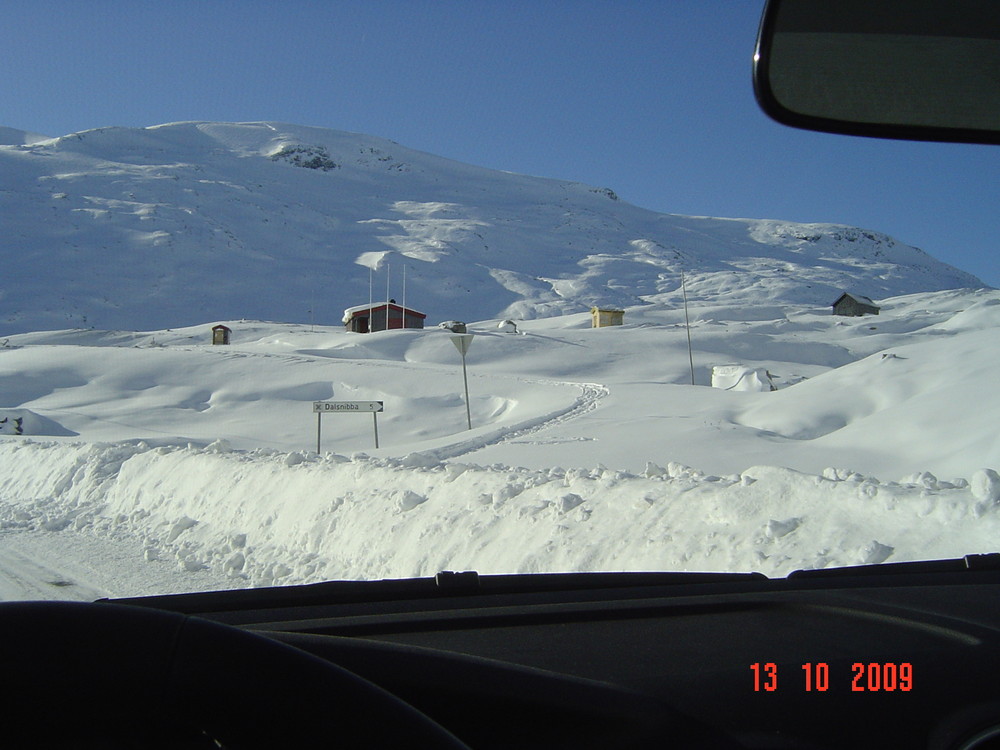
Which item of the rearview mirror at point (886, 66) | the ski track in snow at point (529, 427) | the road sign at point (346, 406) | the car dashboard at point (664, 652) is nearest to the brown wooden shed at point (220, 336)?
the ski track in snow at point (529, 427)

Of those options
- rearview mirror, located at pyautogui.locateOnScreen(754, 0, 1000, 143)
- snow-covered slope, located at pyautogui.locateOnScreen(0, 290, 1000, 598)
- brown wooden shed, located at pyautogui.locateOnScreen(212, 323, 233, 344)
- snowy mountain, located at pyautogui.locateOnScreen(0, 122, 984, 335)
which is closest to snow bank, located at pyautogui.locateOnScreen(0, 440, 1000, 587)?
snow-covered slope, located at pyautogui.locateOnScreen(0, 290, 1000, 598)

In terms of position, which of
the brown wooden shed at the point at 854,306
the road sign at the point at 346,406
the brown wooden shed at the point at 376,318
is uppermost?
the brown wooden shed at the point at 854,306

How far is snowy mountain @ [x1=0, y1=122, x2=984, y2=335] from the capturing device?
367ft

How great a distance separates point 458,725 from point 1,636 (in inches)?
39.7

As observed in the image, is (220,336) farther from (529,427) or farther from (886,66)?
(886,66)

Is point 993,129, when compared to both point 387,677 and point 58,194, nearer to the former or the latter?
point 387,677

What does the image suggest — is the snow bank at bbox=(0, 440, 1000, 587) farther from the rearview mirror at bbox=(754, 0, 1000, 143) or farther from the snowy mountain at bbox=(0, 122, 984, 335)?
the snowy mountain at bbox=(0, 122, 984, 335)

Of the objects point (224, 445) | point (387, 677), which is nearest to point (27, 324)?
point (224, 445)

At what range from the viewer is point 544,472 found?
931 centimetres

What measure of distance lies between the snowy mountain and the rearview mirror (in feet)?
348
